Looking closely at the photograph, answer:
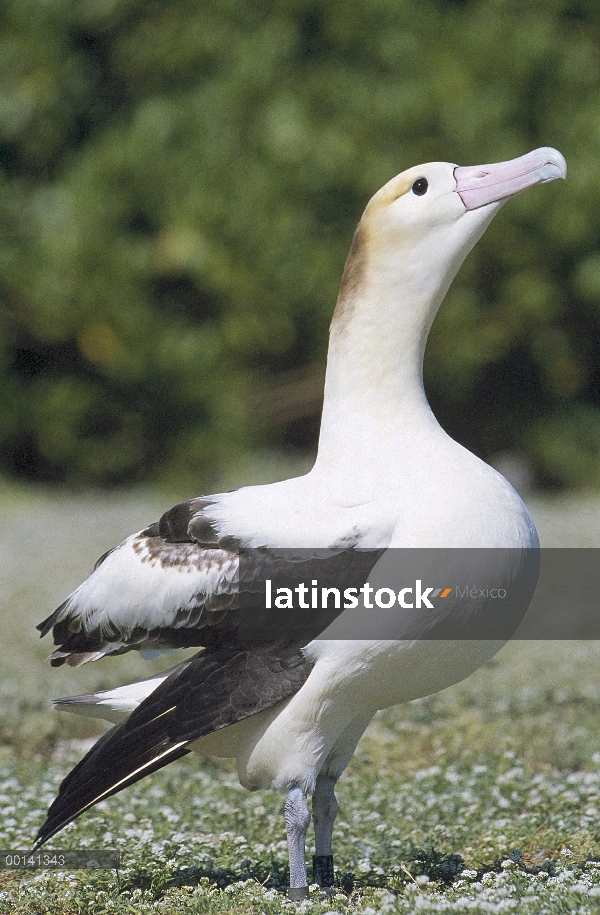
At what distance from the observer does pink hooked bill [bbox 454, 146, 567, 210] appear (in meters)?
3.94

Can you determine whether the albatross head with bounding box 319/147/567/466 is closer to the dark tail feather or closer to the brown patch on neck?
the brown patch on neck

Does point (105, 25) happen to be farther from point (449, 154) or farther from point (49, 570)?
point (49, 570)

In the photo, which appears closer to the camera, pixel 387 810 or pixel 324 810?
pixel 324 810

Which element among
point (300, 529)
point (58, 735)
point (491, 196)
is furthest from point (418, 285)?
point (58, 735)

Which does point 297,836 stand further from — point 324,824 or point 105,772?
point 105,772

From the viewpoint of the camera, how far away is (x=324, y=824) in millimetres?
4207

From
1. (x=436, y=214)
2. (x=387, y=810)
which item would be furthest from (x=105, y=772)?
(x=436, y=214)

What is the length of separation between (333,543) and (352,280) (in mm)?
977

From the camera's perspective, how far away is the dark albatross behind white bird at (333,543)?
3.71 m

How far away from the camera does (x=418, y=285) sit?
13.1 ft

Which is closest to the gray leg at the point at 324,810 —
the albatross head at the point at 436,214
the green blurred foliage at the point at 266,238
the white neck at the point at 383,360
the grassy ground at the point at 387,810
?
the grassy ground at the point at 387,810

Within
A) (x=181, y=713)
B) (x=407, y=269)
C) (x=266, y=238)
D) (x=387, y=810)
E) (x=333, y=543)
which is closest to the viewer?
(x=333, y=543)

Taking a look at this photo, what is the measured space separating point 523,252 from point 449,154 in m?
1.87

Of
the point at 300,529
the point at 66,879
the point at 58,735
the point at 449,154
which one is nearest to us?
the point at 300,529
